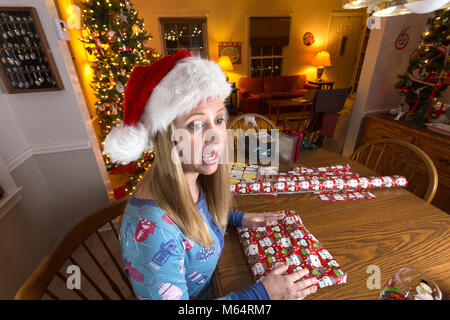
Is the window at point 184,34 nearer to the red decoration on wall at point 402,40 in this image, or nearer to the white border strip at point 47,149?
the red decoration on wall at point 402,40

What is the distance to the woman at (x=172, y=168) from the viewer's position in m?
0.58

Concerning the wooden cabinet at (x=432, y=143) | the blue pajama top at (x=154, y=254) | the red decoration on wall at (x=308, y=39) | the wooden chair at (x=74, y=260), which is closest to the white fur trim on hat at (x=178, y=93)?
the blue pajama top at (x=154, y=254)

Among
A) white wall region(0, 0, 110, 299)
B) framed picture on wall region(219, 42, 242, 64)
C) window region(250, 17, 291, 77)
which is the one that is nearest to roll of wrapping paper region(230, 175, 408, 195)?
white wall region(0, 0, 110, 299)

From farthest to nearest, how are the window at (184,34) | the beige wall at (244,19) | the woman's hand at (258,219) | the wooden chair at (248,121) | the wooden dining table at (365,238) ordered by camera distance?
the window at (184,34) → the beige wall at (244,19) → the wooden chair at (248,121) → the woman's hand at (258,219) → the wooden dining table at (365,238)

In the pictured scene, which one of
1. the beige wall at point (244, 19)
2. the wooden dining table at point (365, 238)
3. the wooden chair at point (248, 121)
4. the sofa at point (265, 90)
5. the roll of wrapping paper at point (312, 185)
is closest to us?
the wooden dining table at point (365, 238)

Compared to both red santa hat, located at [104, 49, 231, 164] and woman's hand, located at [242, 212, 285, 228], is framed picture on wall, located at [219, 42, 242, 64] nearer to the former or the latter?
red santa hat, located at [104, 49, 231, 164]

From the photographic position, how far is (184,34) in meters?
5.31

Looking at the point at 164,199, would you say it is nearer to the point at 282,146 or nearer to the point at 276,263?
the point at 276,263

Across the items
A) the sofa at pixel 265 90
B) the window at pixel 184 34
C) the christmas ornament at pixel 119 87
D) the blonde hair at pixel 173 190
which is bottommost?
the sofa at pixel 265 90

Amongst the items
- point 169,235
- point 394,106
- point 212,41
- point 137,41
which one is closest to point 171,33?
point 212,41

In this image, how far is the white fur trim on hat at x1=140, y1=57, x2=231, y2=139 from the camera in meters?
0.59

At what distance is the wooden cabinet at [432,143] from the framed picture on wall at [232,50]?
4.28m

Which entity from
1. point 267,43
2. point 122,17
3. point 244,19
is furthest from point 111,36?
point 267,43
